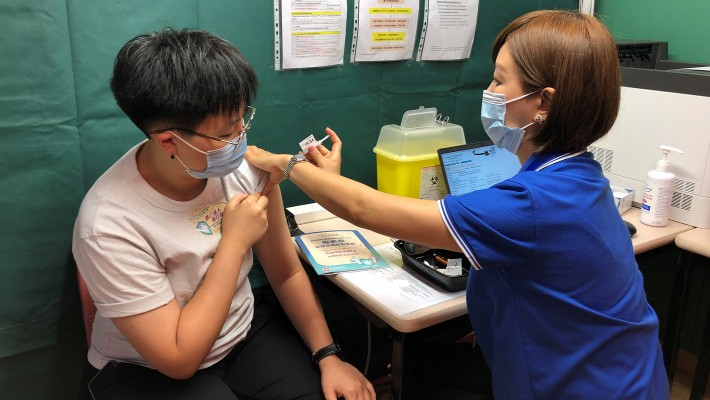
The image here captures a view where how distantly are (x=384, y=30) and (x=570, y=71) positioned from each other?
1016 mm

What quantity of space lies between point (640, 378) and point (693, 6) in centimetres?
179

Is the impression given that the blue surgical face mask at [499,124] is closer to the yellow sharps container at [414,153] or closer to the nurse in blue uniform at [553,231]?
the nurse in blue uniform at [553,231]

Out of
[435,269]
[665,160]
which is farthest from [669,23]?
[435,269]

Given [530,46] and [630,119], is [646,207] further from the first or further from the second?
[530,46]

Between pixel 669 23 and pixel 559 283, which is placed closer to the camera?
pixel 559 283

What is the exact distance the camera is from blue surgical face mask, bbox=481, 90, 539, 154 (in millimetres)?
1244

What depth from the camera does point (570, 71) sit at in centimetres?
110

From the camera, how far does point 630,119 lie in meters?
2.04

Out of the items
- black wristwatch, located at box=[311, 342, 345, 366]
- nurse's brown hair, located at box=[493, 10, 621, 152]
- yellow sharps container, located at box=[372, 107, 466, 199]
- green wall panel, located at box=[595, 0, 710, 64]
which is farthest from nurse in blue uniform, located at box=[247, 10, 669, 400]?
green wall panel, located at box=[595, 0, 710, 64]

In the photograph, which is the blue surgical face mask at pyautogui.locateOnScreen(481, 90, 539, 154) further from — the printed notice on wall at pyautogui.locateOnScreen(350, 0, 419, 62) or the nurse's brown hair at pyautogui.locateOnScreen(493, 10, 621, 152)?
the printed notice on wall at pyautogui.locateOnScreen(350, 0, 419, 62)

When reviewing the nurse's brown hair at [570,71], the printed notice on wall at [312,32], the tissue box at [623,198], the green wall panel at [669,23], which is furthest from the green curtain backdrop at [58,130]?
the green wall panel at [669,23]

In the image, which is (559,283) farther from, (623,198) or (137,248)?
(623,198)

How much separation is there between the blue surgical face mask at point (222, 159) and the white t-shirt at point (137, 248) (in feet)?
0.34

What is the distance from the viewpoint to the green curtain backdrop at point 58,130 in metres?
1.41
